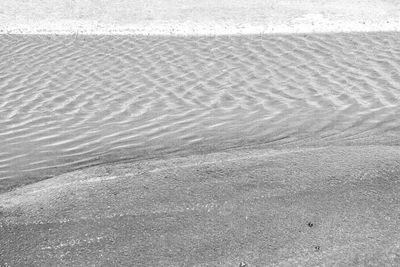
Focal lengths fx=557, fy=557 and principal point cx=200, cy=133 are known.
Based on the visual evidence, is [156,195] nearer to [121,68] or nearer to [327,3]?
[121,68]

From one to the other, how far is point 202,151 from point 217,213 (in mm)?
2829

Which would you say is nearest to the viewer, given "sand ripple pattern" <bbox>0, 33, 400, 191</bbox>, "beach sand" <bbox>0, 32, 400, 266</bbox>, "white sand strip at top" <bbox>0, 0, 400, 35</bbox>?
"beach sand" <bbox>0, 32, 400, 266</bbox>

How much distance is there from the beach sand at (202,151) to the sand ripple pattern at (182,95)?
50mm

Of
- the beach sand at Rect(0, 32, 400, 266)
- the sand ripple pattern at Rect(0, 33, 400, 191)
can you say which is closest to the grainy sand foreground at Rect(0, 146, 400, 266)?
the beach sand at Rect(0, 32, 400, 266)

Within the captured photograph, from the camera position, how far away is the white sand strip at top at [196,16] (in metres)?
20.0

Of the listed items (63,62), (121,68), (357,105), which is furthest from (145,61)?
(357,105)

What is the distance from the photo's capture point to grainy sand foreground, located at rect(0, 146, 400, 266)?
26.1ft

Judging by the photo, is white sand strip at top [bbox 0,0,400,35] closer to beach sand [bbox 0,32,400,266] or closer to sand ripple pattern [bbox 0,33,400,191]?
sand ripple pattern [bbox 0,33,400,191]

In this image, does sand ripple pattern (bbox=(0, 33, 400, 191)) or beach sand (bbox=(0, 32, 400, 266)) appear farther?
sand ripple pattern (bbox=(0, 33, 400, 191))

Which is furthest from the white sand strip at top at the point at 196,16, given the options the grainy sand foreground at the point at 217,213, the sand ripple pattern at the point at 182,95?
the grainy sand foreground at the point at 217,213

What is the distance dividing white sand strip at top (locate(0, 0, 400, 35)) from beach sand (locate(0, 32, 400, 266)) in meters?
0.98

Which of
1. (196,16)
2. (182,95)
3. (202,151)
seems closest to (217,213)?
(202,151)

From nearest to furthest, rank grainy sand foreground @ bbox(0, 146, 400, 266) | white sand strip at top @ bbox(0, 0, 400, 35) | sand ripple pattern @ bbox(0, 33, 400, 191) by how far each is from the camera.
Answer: grainy sand foreground @ bbox(0, 146, 400, 266) → sand ripple pattern @ bbox(0, 33, 400, 191) → white sand strip at top @ bbox(0, 0, 400, 35)

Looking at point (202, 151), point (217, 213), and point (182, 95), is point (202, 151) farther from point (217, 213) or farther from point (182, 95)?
point (182, 95)
